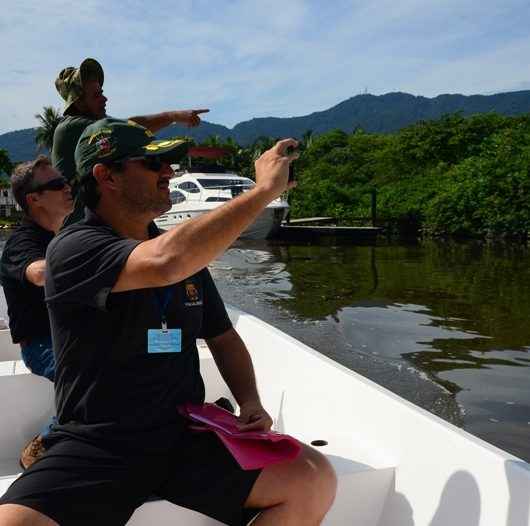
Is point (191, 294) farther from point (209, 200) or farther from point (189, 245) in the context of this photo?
point (209, 200)

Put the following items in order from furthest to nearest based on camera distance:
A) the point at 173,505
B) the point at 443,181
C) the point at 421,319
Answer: the point at 443,181 < the point at 421,319 < the point at 173,505

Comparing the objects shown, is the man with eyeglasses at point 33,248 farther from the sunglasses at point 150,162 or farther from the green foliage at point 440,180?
the green foliage at point 440,180

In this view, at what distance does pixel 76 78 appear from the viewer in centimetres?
316

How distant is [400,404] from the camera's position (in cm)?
230

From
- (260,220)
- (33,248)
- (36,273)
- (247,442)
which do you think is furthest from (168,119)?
(260,220)

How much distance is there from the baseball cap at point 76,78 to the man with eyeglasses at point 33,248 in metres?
0.45

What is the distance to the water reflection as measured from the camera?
5.64 meters

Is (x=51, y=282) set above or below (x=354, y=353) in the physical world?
above

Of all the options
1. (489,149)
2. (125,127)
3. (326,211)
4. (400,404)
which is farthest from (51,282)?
(326,211)

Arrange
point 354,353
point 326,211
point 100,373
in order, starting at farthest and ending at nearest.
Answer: point 326,211
point 354,353
point 100,373

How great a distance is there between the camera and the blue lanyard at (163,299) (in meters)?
1.71

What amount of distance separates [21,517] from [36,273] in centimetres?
132

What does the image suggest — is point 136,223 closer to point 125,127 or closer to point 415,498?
point 125,127

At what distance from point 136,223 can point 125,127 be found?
0.26m
